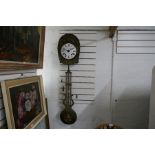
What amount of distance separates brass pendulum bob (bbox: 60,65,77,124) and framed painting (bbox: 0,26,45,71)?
453 mm

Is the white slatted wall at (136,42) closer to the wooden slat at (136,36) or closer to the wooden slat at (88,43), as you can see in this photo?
the wooden slat at (136,36)

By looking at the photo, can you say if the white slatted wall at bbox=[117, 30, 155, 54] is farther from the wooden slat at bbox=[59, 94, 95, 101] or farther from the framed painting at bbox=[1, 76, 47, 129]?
the framed painting at bbox=[1, 76, 47, 129]

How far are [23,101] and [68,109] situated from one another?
0.83 m

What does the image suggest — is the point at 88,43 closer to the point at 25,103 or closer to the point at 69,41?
the point at 69,41

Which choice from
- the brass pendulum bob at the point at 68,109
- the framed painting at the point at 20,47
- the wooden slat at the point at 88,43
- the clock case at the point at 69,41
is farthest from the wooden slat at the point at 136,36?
the framed painting at the point at 20,47

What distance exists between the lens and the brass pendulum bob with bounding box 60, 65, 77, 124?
172 cm

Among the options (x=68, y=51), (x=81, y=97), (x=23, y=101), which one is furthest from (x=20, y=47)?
(x=81, y=97)

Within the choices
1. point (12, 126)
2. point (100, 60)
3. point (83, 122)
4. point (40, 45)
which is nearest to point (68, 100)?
point (83, 122)

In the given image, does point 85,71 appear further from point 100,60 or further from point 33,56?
point 33,56

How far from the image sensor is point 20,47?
3.19 ft

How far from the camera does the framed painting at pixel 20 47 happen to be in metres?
0.79

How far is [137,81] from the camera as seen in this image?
177 cm

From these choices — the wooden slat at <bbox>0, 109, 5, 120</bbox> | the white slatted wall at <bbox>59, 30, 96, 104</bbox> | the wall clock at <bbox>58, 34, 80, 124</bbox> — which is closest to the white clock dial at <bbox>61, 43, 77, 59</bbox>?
the wall clock at <bbox>58, 34, 80, 124</bbox>

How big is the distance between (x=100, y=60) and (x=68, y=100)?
557mm
